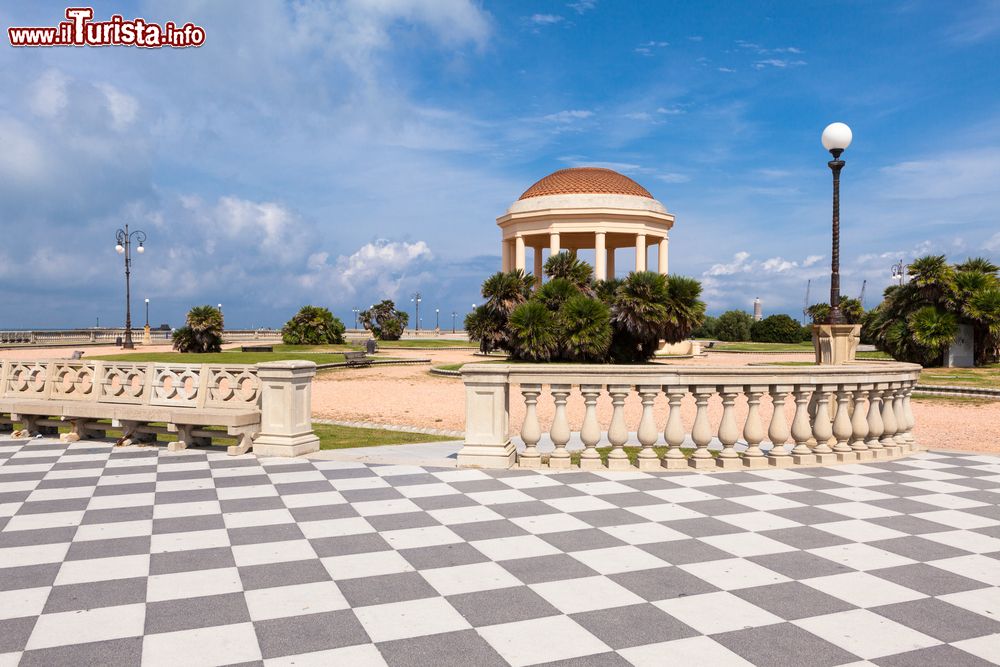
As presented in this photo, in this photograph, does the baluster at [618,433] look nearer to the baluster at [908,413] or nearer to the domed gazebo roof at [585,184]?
the baluster at [908,413]

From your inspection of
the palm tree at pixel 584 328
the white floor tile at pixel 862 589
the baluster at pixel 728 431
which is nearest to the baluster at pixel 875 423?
the baluster at pixel 728 431

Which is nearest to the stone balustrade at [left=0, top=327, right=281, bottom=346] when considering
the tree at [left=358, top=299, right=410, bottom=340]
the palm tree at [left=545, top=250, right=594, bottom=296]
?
the tree at [left=358, top=299, right=410, bottom=340]

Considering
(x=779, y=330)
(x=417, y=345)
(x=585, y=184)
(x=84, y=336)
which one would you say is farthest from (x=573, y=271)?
(x=84, y=336)

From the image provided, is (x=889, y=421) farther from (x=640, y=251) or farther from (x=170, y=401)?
(x=640, y=251)

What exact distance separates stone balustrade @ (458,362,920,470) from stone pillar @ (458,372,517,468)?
0.01m

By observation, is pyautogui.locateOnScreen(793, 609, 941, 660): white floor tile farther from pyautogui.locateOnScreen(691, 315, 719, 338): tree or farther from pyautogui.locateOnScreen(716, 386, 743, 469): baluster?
pyautogui.locateOnScreen(691, 315, 719, 338): tree

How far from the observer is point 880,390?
8734 millimetres

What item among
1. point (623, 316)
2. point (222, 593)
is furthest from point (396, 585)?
point (623, 316)

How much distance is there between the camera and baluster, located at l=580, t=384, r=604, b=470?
7.66 m

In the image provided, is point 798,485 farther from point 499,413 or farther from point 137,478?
point 137,478

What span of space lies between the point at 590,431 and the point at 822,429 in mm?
3023

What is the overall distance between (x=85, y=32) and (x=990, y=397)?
25.2m

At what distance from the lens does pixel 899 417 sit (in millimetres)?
9055

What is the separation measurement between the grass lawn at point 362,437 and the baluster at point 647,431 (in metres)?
4.21
